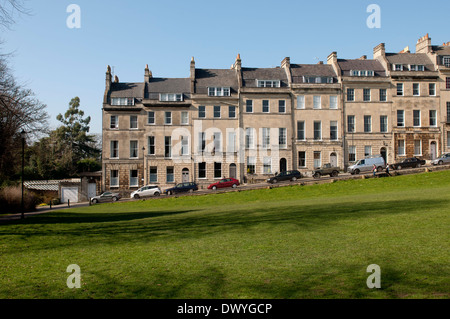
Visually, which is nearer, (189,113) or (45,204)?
(45,204)

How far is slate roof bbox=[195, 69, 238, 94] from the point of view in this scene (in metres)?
53.6

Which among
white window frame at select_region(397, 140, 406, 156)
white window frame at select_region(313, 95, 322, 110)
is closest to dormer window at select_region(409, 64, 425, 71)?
white window frame at select_region(397, 140, 406, 156)

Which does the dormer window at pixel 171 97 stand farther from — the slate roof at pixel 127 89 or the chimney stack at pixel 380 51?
the chimney stack at pixel 380 51

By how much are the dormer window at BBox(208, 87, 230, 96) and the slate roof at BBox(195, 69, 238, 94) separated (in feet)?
1.92

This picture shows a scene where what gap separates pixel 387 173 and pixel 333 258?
3430cm

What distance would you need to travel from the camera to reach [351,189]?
3412cm

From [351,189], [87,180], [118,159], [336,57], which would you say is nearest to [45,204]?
[87,180]

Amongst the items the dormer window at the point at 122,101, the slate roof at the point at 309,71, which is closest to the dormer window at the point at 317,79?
the slate roof at the point at 309,71

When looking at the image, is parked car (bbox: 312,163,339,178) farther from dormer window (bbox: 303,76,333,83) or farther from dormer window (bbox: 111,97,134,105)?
dormer window (bbox: 111,97,134,105)

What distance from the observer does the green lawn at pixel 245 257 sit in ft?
23.2

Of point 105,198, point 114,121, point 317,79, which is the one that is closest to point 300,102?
point 317,79

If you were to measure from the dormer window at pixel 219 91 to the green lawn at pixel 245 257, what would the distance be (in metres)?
38.3

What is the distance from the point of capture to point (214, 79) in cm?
5459
